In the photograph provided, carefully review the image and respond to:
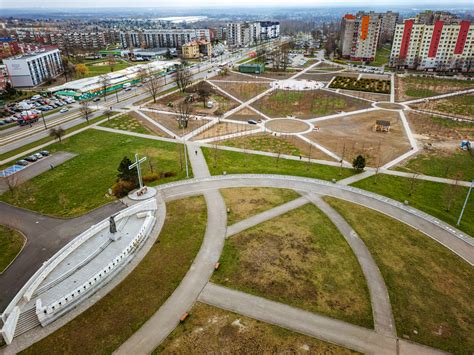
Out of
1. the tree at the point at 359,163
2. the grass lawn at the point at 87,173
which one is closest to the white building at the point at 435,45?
the tree at the point at 359,163

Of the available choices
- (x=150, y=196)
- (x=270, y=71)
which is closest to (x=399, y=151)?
(x=150, y=196)

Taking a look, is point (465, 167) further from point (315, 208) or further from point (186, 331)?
point (186, 331)

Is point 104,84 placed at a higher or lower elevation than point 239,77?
higher

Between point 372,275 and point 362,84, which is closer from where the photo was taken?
point 372,275

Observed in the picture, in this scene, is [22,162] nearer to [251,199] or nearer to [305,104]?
[251,199]

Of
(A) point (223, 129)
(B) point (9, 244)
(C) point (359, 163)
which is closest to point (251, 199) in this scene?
(C) point (359, 163)

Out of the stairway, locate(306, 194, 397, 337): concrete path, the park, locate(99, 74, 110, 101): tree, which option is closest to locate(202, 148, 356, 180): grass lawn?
the park

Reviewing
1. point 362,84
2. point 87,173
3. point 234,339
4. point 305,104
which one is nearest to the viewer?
point 234,339
